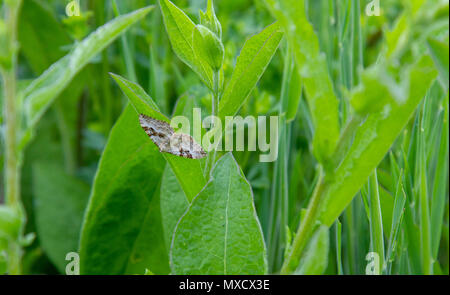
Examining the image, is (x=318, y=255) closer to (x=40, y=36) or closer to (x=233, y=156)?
(x=233, y=156)

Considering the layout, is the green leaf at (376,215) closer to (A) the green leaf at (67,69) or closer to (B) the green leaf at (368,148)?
(B) the green leaf at (368,148)

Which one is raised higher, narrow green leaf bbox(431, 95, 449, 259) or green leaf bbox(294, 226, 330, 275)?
narrow green leaf bbox(431, 95, 449, 259)

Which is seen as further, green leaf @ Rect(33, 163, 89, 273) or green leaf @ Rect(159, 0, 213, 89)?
green leaf @ Rect(33, 163, 89, 273)

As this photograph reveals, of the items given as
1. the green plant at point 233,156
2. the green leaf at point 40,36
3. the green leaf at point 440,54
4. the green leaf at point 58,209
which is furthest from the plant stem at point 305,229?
the green leaf at point 40,36

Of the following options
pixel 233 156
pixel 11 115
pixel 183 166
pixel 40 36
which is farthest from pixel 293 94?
pixel 40 36

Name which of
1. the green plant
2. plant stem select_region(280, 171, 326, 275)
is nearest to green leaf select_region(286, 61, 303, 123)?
the green plant

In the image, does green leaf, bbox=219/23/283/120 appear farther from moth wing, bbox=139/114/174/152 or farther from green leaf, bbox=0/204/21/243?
green leaf, bbox=0/204/21/243

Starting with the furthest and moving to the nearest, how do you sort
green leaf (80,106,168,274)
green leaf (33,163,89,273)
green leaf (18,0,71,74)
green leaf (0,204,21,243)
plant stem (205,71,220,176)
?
1. green leaf (18,0,71,74)
2. green leaf (33,163,89,273)
3. green leaf (80,106,168,274)
4. plant stem (205,71,220,176)
5. green leaf (0,204,21,243)
